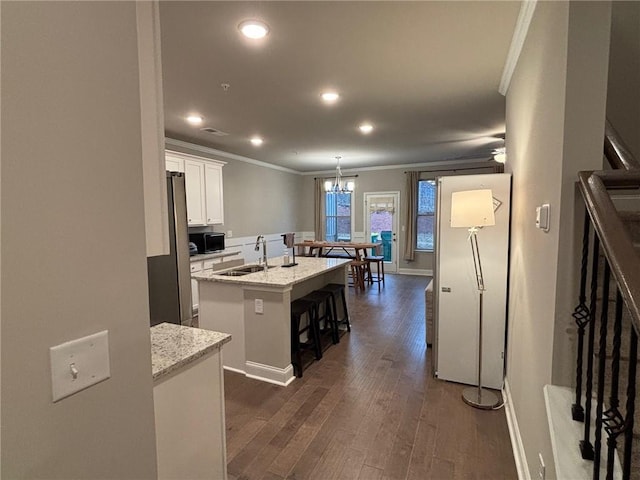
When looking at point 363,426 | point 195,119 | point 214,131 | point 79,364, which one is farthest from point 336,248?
point 79,364

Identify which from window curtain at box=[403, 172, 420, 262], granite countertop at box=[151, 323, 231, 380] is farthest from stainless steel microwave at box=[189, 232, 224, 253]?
window curtain at box=[403, 172, 420, 262]

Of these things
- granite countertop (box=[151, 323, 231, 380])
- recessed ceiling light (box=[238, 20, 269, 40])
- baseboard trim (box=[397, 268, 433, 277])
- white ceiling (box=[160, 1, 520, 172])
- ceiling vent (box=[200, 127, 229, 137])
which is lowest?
baseboard trim (box=[397, 268, 433, 277])

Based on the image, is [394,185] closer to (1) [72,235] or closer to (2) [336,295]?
(2) [336,295]

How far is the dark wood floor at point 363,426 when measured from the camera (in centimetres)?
198

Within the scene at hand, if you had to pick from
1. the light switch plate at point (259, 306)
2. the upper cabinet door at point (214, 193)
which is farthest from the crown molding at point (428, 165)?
the light switch plate at point (259, 306)

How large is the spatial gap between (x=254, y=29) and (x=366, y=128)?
2845mm

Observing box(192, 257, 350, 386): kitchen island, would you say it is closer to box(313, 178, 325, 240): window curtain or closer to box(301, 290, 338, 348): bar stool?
box(301, 290, 338, 348): bar stool

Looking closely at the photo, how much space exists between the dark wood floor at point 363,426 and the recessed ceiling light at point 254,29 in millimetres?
2755

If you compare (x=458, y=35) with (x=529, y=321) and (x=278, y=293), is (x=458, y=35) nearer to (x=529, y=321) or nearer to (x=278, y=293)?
(x=529, y=321)

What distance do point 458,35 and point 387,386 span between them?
2830 millimetres

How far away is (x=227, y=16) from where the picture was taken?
6.96 feet

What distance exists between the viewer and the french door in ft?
27.5

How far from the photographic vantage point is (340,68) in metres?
2.86

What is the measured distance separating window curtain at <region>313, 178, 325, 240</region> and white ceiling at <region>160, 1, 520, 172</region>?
3771 millimetres
